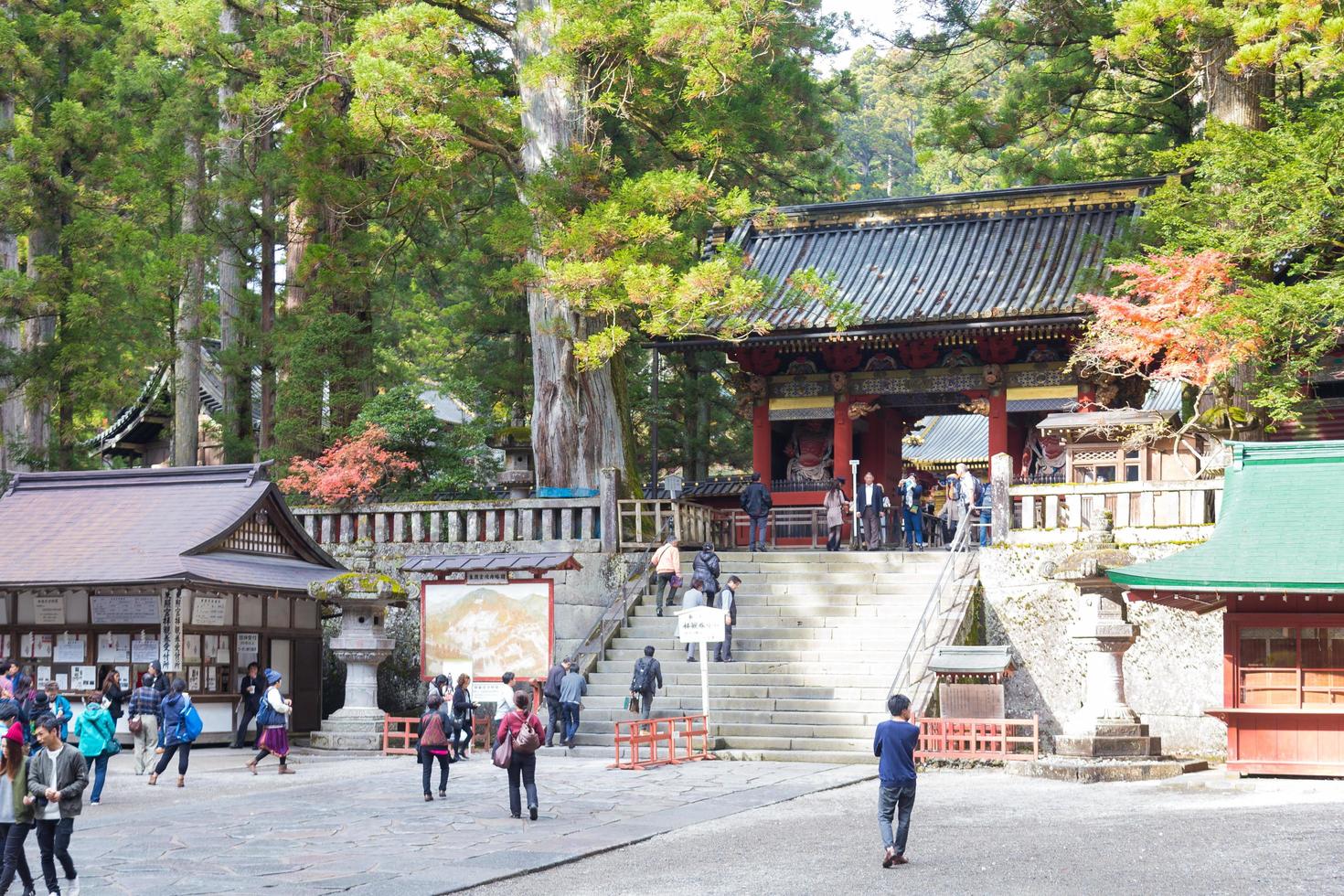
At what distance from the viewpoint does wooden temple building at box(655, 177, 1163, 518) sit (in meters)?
27.1

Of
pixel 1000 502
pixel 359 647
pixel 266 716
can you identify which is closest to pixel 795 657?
pixel 1000 502

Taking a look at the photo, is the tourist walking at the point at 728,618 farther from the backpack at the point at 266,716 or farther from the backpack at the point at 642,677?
the backpack at the point at 266,716

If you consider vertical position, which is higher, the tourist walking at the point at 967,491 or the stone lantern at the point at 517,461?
the stone lantern at the point at 517,461

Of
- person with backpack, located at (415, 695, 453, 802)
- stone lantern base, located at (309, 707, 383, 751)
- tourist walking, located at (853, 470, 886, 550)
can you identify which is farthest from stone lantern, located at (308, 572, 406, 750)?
tourist walking, located at (853, 470, 886, 550)

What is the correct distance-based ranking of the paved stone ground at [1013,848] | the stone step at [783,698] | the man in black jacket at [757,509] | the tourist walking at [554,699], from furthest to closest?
the man in black jacket at [757,509], the stone step at [783,698], the tourist walking at [554,699], the paved stone ground at [1013,848]

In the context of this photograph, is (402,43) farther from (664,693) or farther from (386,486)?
(664,693)

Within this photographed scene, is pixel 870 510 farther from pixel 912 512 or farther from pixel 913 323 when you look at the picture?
pixel 913 323

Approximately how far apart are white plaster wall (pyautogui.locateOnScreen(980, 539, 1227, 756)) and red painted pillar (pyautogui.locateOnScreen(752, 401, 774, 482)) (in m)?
8.50

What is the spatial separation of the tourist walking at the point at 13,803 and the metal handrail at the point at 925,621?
10804mm

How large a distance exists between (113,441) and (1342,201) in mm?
28457

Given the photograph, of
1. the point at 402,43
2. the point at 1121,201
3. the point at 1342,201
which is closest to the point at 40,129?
the point at 402,43

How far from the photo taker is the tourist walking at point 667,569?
74.6 feet

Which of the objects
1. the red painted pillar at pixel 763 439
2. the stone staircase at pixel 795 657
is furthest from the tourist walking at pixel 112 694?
the red painted pillar at pixel 763 439

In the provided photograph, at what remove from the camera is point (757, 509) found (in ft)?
85.7
